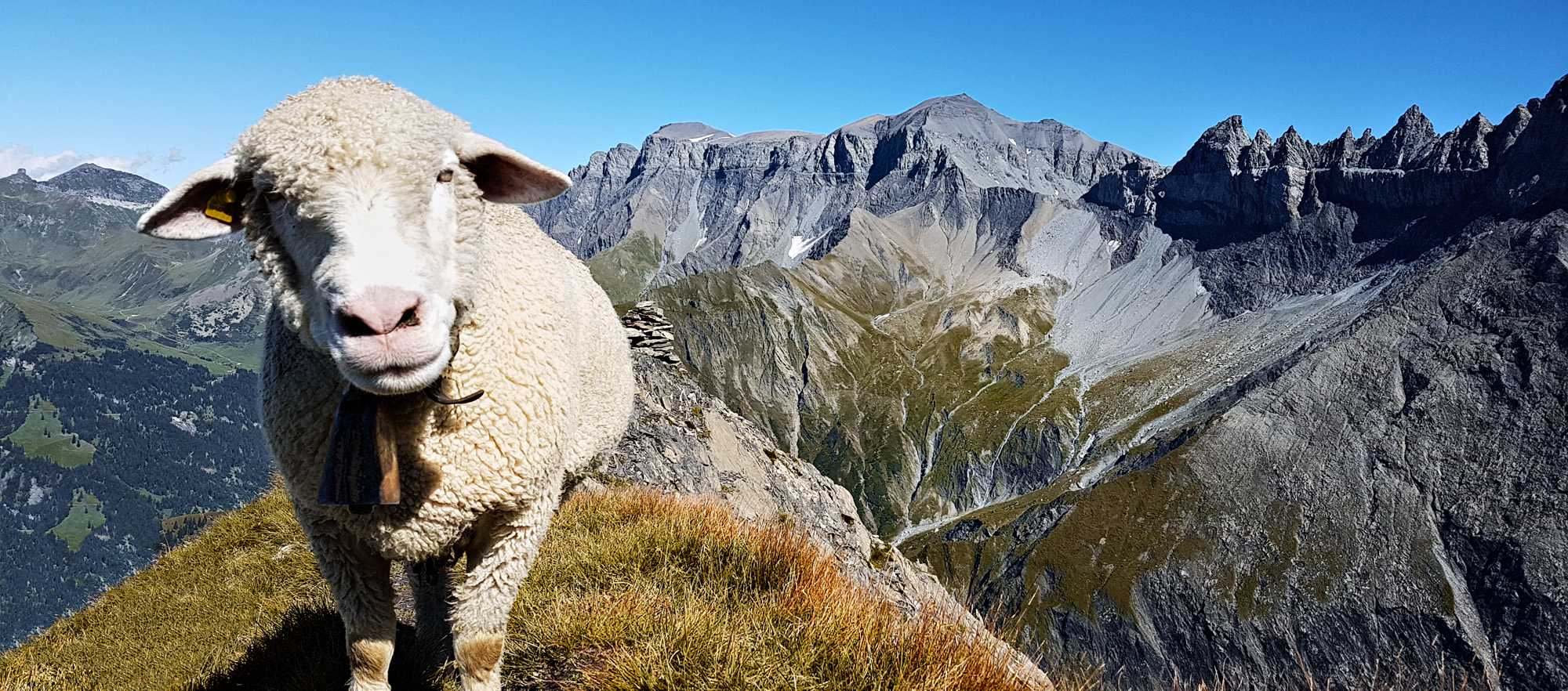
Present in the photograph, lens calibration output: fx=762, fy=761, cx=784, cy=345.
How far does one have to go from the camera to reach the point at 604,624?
4.86 meters

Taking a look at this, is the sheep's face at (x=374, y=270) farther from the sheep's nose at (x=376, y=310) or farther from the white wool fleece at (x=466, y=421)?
the white wool fleece at (x=466, y=421)

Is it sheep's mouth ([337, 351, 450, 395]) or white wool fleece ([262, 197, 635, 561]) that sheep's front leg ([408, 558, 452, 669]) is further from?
sheep's mouth ([337, 351, 450, 395])

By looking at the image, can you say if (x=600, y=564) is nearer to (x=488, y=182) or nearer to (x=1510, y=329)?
(x=488, y=182)

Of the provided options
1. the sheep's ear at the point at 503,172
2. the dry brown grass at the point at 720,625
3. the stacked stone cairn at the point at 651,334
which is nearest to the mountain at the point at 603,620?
the dry brown grass at the point at 720,625

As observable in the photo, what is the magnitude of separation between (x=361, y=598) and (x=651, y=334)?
65.3ft

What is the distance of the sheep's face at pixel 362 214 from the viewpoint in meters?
3.09

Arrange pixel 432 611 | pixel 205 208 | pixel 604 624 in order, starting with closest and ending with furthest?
pixel 205 208 → pixel 604 624 → pixel 432 611

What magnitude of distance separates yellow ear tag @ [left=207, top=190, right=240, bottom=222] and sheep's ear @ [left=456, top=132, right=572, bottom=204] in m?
1.08

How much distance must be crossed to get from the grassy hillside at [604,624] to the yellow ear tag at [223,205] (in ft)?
9.88

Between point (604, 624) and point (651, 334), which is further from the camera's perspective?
point (651, 334)

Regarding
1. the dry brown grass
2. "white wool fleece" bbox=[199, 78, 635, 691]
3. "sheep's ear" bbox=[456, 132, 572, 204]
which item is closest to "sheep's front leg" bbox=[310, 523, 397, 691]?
"white wool fleece" bbox=[199, 78, 635, 691]

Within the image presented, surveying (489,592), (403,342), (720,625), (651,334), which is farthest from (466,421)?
(651,334)

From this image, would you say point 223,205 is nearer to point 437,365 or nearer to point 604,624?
point 437,365

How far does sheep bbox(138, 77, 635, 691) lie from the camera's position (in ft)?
10.5
